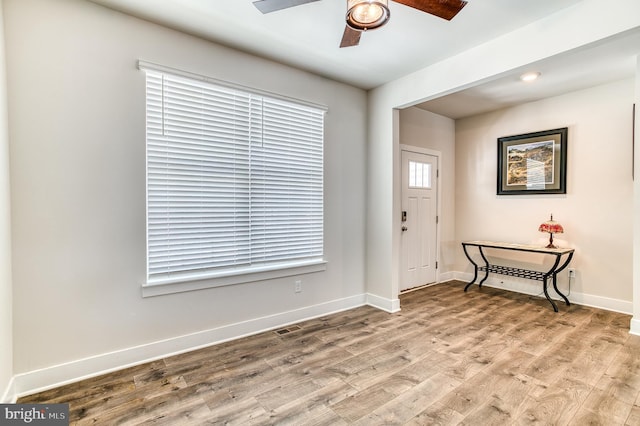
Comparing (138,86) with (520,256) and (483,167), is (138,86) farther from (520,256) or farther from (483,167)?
(520,256)

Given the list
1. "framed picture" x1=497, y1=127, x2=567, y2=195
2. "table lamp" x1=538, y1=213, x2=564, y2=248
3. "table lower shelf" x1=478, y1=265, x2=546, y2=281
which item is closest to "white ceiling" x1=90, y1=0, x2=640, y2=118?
"framed picture" x1=497, y1=127, x2=567, y2=195

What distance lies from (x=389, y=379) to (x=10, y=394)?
96.1 inches

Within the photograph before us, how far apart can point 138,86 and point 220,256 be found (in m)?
→ 1.52

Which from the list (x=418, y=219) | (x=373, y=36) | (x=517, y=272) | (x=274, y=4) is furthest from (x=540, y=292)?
(x=274, y=4)

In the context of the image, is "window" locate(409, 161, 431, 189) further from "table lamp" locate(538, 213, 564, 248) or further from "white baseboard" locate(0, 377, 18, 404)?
"white baseboard" locate(0, 377, 18, 404)

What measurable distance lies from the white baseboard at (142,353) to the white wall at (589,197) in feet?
10.6

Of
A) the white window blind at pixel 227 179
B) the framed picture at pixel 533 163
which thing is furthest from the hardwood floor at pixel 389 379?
the framed picture at pixel 533 163

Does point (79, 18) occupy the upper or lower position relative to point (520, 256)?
upper

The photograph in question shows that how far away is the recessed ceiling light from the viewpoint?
3.23 meters

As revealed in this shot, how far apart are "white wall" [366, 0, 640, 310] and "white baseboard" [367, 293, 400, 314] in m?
0.06

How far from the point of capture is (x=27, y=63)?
198 centimetres

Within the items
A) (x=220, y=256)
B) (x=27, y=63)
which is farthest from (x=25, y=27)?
(x=220, y=256)

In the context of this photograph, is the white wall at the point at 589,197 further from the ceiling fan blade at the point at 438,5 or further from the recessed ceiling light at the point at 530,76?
the ceiling fan blade at the point at 438,5

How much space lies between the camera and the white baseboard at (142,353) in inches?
79.2
